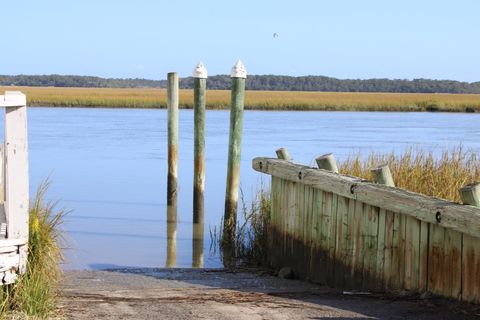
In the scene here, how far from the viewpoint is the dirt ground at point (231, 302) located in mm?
6430

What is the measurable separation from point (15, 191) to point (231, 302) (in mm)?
1913

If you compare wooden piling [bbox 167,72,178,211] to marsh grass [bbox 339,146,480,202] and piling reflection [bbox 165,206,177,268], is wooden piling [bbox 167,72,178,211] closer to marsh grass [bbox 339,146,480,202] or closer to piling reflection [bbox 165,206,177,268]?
piling reflection [bbox 165,206,177,268]

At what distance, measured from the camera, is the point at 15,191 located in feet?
20.1

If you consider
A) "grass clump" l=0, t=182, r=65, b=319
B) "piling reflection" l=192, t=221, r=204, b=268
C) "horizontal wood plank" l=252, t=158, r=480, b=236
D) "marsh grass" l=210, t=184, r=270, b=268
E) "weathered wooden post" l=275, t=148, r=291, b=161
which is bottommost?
"piling reflection" l=192, t=221, r=204, b=268

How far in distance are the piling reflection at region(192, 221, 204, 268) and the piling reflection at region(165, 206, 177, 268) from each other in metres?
0.27

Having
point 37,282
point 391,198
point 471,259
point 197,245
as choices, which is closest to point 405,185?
point 197,245

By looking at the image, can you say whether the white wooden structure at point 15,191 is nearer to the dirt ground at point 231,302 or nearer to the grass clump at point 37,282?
the grass clump at point 37,282

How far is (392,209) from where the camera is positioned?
23.1 ft

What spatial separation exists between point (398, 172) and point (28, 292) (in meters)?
6.77

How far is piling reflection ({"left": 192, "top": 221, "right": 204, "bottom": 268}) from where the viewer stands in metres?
11.9

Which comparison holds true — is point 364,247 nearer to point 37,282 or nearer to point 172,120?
point 37,282

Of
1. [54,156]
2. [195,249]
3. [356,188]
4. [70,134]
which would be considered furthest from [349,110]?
[356,188]

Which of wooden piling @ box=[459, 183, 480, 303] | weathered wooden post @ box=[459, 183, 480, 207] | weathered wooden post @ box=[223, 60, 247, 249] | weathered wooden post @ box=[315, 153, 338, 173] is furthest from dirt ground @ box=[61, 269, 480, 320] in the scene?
weathered wooden post @ box=[223, 60, 247, 249]

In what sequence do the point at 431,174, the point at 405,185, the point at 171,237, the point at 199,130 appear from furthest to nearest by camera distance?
the point at 171,237, the point at 199,130, the point at 431,174, the point at 405,185
